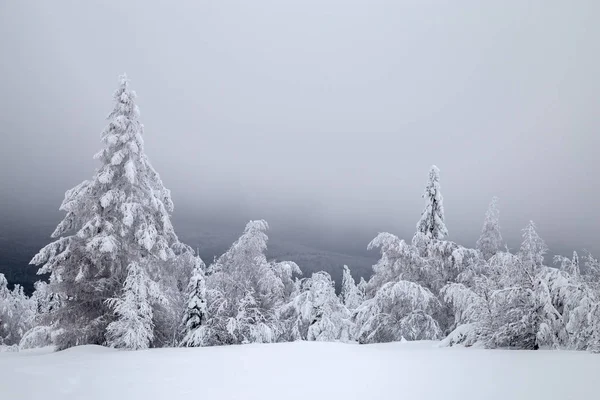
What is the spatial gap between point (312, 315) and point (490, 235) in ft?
44.2

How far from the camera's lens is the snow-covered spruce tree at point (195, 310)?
50.3 ft

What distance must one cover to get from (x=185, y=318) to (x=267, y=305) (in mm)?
4182

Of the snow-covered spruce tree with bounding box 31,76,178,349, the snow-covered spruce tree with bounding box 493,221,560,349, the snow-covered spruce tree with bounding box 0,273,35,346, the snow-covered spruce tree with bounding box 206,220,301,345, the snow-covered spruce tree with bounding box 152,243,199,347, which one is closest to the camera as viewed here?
the snow-covered spruce tree with bounding box 493,221,560,349

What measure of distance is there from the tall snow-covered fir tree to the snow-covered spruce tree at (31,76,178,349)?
15.2 m

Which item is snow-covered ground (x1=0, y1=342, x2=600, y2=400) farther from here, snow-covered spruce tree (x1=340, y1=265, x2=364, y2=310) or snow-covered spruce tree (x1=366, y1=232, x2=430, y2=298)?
snow-covered spruce tree (x1=340, y1=265, x2=364, y2=310)

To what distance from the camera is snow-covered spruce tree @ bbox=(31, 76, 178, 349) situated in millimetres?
12312

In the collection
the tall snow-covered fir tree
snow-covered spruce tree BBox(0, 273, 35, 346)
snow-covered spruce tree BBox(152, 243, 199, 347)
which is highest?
the tall snow-covered fir tree

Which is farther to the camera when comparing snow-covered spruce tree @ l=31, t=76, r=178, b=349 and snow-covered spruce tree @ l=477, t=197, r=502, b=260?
snow-covered spruce tree @ l=477, t=197, r=502, b=260

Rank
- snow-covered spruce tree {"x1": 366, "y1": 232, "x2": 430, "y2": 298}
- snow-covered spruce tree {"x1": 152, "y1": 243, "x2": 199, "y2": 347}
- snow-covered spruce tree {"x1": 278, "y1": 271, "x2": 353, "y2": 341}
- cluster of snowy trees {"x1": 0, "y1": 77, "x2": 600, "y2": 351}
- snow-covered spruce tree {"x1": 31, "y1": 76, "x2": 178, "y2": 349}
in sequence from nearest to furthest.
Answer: cluster of snowy trees {"x1": 0, "y1": 77, "x2": 600, "y2": 351} → snow-covered spruce tree {"x1": 31, "y1": 76, "x2": 178, "y2": 349} → snow-covered spruce tree {"x1": 152, "y1": 243, "x2": 199, "y2": 347} → snow-covered spruce tree {"x1": 278, "y1": 271, "x2": 353, "y2": 341} → snow-covered spruce tree {"x1": 366, "y1": 232, "x2": 430, "y2": 298}

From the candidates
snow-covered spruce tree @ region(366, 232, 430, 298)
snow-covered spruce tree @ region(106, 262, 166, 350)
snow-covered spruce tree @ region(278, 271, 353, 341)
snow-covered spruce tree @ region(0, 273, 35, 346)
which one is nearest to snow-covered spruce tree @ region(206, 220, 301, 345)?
snow-covered spruce tree @ region(278, 271, 353, 341)

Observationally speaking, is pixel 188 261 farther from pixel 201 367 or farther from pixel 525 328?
pixel 525 328

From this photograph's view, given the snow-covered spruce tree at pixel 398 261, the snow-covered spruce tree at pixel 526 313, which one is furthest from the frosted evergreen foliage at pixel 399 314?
the snow-covered spruce tree at pixel 526 313

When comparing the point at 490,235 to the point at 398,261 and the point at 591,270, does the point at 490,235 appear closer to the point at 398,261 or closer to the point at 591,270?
the point at 398,261

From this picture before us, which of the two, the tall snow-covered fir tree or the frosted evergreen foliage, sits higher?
the tall snow-covered fir tree
